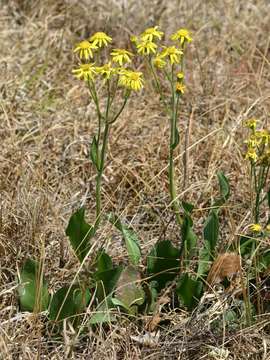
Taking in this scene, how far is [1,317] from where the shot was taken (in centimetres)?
249

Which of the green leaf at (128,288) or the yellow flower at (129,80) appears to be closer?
the yellow flower at (129,80)

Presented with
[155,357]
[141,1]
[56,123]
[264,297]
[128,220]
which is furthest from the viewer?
[141,1]

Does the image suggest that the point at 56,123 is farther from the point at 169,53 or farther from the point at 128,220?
the point at 169,53

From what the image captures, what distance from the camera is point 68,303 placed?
7.84 feet

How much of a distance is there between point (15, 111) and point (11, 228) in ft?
3.02

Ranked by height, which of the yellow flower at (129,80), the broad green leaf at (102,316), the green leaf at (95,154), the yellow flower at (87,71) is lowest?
the broad green leaf at (102,316)

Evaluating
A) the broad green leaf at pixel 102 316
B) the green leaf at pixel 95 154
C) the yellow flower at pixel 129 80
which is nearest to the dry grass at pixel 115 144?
the broad green leaf at pixel 102 316

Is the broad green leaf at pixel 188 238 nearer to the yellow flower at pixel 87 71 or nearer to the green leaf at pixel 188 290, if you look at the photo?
the green leaf at pixel 188 290

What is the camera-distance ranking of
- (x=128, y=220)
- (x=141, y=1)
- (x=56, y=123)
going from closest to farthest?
(x=128, y=220) < (x=56, y=123) < (x=141, y=1)

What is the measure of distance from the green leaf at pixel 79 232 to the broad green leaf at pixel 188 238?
0.29 meters

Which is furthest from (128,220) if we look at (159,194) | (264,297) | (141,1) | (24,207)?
(141,1)

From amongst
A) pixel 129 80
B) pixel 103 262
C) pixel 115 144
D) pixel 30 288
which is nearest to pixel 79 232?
pixel 103 262

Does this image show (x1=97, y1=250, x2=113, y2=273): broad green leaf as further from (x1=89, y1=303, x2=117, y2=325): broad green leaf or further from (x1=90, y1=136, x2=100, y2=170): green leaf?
(x1=90, y1=136, x2=100, y2=170): green leaf

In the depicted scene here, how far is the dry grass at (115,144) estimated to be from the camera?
2.42 metres
